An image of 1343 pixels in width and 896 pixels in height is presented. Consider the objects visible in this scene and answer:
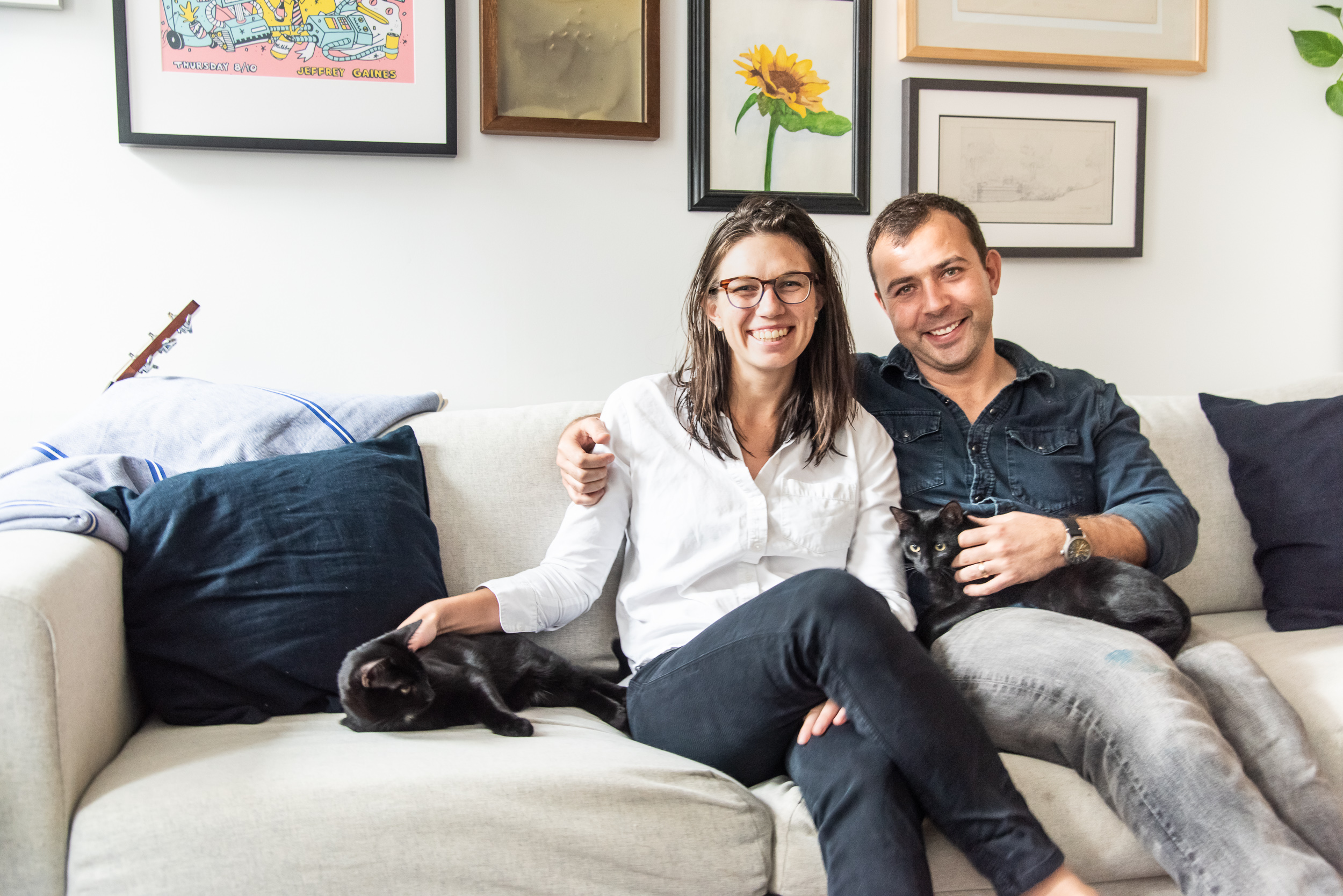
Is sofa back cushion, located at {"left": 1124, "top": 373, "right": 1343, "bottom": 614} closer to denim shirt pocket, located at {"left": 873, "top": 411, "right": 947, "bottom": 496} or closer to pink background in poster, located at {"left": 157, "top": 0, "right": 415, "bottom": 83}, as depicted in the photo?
denim shirt pocket, located at {"left": 873, "top": 411, "right": 947, "bottom": 496}

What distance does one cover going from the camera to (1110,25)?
2.21m

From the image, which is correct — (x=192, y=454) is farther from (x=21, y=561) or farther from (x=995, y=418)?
(x=995, y=418)

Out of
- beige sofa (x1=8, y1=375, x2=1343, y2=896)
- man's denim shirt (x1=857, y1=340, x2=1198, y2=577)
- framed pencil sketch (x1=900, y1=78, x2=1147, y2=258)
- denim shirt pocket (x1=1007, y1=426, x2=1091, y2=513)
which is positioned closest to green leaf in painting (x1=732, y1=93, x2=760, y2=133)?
framed pencil sketch (x1=900, y1=78, x2=1147, y2=258)

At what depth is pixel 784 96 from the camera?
2.09 m

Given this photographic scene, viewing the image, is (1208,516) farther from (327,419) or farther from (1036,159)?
(327,419)

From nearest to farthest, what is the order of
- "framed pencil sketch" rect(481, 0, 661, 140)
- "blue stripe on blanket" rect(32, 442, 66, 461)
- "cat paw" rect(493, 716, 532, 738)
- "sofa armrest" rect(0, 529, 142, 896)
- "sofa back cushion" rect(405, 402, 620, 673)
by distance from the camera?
"sofa armrest" rect(0, 529, 142, 896)
"cat paw" rect(493, 716, 532, 738)
"blue stripe on blanket" rect(32, 442, 66, 461)
"sofa back cushion" rect(405, 402, 620, 673)
"framed pencil sketch" rect(481, 0, 661, 140)

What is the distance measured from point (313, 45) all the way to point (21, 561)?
1.21 m

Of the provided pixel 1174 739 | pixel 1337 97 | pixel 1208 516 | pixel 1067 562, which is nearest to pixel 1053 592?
pixel 1067 562

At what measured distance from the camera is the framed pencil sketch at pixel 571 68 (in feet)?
6.31

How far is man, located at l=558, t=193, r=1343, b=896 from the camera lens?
1070 millimetres

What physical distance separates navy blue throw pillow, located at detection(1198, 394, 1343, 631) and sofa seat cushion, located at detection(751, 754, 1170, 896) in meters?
0.78

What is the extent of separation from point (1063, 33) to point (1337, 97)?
78 cm

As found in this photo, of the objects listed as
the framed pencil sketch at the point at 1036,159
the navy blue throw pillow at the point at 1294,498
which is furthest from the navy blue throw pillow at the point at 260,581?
the navy blue throw pillow at the point at 1294,498

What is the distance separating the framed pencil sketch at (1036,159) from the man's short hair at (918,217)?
45 cm
